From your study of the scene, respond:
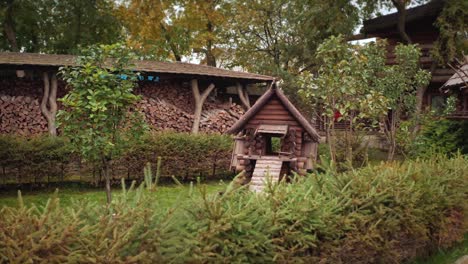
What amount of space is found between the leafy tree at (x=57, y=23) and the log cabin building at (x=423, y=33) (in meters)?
14.5

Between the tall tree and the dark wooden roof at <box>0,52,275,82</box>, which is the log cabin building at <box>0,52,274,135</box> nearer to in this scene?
the dark wooden roof at <box>0,52,275,82</box>

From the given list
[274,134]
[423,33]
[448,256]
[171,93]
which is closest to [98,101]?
[274,134]

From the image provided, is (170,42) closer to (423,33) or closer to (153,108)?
(153,108)

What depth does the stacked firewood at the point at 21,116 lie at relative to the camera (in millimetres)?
15648

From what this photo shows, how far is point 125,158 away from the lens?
1340cm

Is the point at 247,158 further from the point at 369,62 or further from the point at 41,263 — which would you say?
the point at 41,263

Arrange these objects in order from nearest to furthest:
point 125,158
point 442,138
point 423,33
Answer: point 125,158
point 442,138
point 423,33

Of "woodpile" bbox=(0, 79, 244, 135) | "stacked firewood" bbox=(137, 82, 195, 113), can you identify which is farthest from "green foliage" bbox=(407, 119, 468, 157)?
"stacked firewood" bbox=(137, 82, 195, 113)

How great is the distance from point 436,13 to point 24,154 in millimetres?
20350

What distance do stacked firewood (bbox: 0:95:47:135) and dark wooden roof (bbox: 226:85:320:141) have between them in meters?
8.60

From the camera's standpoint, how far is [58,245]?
329 centimetres

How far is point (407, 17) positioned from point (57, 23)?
62.7ft

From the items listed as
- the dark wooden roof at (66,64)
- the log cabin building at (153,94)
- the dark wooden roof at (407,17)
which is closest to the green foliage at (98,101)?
the dark wooden roof at (66,64)

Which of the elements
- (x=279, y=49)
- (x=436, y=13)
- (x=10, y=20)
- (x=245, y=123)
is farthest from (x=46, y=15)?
(x=436, y=13)
